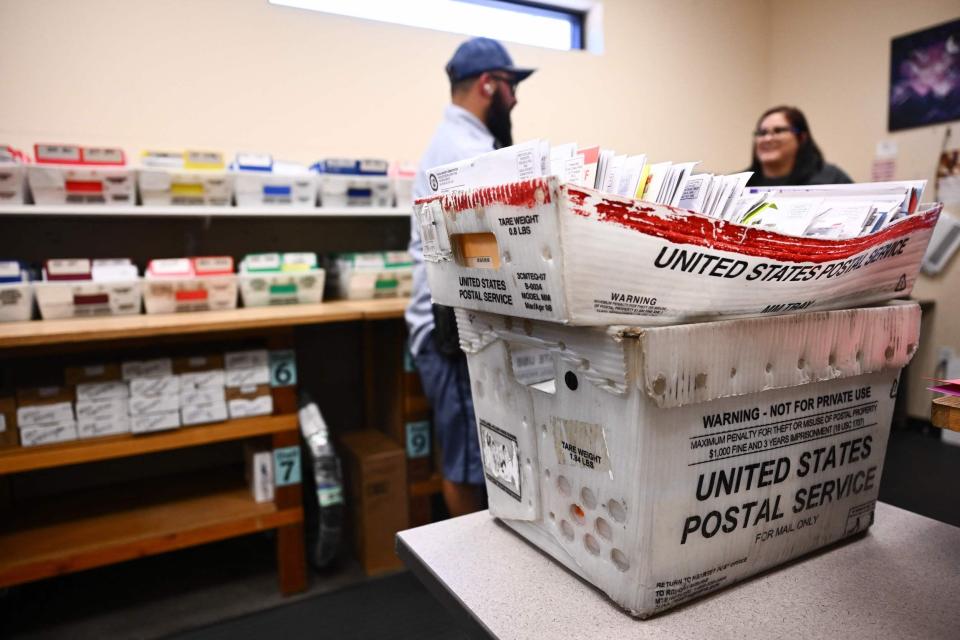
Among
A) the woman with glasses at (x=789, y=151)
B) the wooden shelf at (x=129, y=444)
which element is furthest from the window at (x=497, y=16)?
the wooden shelf at (x=129, y=444)

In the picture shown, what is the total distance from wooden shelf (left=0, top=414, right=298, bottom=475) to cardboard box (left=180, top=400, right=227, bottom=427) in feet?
0.06

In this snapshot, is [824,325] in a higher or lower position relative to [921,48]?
lower

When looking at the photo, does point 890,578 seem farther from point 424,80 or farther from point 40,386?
point 424,80

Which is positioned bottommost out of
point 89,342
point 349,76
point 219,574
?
point 219,574

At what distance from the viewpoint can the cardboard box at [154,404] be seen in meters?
1.76

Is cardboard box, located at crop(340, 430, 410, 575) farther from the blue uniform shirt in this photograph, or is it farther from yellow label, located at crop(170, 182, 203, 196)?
yellow label, located at crop(170, 182, 203, 196)

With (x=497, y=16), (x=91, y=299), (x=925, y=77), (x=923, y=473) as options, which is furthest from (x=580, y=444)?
(x=925, y=77)

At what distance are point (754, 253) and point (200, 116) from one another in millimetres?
2324

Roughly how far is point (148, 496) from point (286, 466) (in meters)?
0.53

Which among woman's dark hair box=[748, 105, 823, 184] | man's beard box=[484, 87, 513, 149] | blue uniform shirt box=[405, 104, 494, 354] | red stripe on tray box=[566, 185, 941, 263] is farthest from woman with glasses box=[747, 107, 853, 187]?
red stripe on tray box=[566, 185, 941, 263]

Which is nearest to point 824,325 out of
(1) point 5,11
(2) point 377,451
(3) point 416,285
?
(3) point 416,285

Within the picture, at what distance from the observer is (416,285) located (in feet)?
5.75

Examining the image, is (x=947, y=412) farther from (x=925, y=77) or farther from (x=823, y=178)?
(x=925, y=77)

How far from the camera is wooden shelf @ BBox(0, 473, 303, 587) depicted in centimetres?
170
